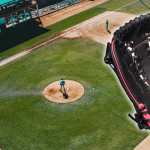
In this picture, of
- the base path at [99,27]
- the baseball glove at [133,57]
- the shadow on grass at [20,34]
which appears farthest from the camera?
the base path at [99,27]

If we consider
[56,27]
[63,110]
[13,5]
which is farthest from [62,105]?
[13,5]

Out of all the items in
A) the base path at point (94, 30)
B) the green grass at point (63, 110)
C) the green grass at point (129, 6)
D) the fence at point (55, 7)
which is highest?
the fence at point (55, 7)

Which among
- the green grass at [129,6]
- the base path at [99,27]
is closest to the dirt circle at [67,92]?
the base path at [99,27]

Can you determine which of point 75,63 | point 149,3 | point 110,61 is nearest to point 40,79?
point 75,63

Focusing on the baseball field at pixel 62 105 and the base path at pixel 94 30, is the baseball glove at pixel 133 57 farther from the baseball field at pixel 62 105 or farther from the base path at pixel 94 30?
the base path at pixel 94 30

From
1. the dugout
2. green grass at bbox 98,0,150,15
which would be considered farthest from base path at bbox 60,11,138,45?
the dugout

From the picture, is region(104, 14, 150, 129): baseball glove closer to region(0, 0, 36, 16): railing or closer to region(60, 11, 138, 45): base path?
region(60, 11, 138, 45): base path

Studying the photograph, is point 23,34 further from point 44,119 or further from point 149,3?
point 149,3
